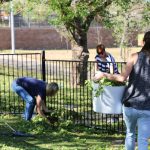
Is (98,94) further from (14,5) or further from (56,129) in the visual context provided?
(14,5)

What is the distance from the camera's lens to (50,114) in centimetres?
1054

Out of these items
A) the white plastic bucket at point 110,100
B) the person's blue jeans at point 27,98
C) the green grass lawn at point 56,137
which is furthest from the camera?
the person's blue jeans at point 27,98

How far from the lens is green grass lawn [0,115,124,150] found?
8471 millimetres

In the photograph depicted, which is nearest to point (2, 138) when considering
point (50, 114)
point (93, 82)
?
point (50, 114)

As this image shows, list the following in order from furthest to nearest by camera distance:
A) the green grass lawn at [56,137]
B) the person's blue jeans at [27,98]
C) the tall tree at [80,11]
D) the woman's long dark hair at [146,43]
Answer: the tall tree at [80,11], the person's blue jeans at [27,98], the green grass lawn at [56,137], the woman's long dark hair at [146,43]

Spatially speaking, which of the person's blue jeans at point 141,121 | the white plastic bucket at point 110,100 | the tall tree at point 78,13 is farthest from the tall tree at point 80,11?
the person's blue jeans at point 141,121

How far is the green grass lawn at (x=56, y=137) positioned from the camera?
334 inches

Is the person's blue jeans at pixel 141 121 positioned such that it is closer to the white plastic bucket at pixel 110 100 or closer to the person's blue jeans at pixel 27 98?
the white plastic bucket at pixel 110 100

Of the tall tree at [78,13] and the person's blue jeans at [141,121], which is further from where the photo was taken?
the tall tree at [78,13]

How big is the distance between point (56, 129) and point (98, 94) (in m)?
3.66

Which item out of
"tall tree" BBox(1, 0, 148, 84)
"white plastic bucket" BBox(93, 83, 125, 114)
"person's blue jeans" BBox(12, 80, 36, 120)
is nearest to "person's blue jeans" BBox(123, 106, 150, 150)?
"white plastic bucket" BBox(93, 83, 125, 114)

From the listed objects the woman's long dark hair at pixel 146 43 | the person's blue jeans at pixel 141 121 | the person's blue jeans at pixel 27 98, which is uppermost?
the woman's long dark hair at pixel 146 43

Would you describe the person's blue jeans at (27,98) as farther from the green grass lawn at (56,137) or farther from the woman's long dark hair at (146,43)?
the woman's long dark hair at (146,43)

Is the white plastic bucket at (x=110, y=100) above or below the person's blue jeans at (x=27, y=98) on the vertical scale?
above
